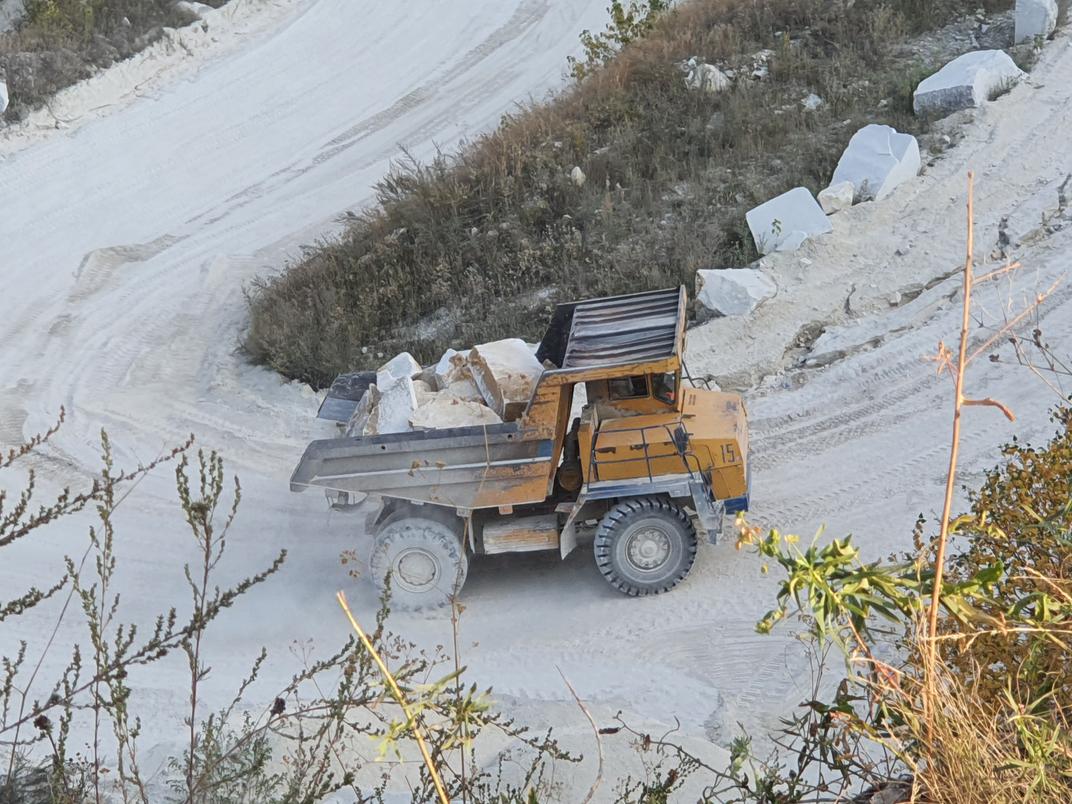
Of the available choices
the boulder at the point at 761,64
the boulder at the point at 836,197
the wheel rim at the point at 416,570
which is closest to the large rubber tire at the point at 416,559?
the wheel rim at the point at 416,570

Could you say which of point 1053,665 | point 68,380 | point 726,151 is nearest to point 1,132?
point 68,380

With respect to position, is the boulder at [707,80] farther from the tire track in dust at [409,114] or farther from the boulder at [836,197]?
the tire track in dust at [409,114]

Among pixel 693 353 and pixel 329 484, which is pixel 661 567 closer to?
pixel 329 484

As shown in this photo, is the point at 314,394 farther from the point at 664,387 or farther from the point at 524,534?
the point at 664,387

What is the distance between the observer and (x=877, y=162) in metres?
13.1

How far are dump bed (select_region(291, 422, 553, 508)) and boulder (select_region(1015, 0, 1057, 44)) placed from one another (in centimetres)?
1031

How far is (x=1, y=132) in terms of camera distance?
697 inches

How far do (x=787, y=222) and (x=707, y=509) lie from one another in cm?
532

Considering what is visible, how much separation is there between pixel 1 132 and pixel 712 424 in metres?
13.5

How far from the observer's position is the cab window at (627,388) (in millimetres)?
8547

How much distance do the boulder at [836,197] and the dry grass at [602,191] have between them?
500 mm

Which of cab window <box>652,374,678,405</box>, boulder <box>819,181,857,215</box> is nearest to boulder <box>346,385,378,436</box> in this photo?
cab window <box>652,374,678,405</box>

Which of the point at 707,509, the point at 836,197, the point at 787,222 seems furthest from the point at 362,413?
the point at 836,197

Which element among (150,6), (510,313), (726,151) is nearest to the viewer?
(510,313)
